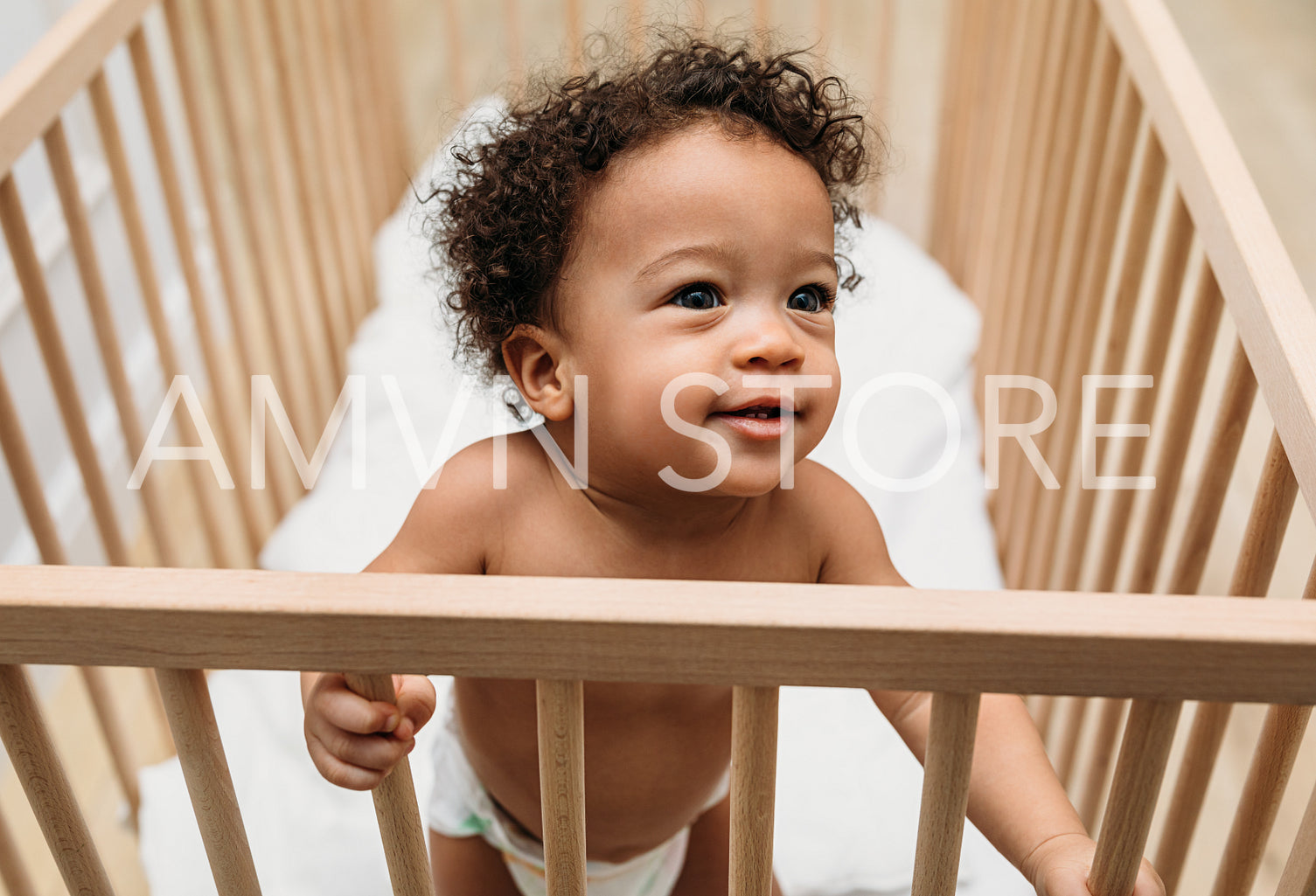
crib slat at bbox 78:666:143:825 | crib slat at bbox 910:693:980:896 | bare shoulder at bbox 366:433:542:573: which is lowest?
crib slat at bbox 910:693:980:896

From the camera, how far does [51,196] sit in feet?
5.33

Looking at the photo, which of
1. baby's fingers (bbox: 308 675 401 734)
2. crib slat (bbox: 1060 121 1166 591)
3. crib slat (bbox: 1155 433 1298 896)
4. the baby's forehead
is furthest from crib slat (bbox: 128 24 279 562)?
crib slat (bbox: 1155 433 1298 896)

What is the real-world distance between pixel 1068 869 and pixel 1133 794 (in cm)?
11

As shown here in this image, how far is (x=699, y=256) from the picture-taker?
0.67 meters

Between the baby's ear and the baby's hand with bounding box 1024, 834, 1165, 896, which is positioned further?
the baby's ear

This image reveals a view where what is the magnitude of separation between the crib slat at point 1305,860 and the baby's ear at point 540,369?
1.39 ft

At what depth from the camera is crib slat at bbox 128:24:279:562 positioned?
3.66 ft

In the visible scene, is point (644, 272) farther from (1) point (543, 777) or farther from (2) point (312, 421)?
(2) point (312, 421)

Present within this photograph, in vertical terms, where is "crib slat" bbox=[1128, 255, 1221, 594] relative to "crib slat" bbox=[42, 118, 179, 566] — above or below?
below

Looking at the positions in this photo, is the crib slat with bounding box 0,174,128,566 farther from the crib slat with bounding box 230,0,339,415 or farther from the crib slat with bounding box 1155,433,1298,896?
the crib slat with bounding box 1155,433,1298,896

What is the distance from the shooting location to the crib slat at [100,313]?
97 centimetres

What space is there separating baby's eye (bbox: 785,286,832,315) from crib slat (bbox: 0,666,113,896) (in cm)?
42

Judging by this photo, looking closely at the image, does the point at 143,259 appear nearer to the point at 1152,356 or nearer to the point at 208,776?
the point at 208,776

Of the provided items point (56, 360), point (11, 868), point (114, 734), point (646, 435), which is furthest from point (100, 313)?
point (646, 435)
